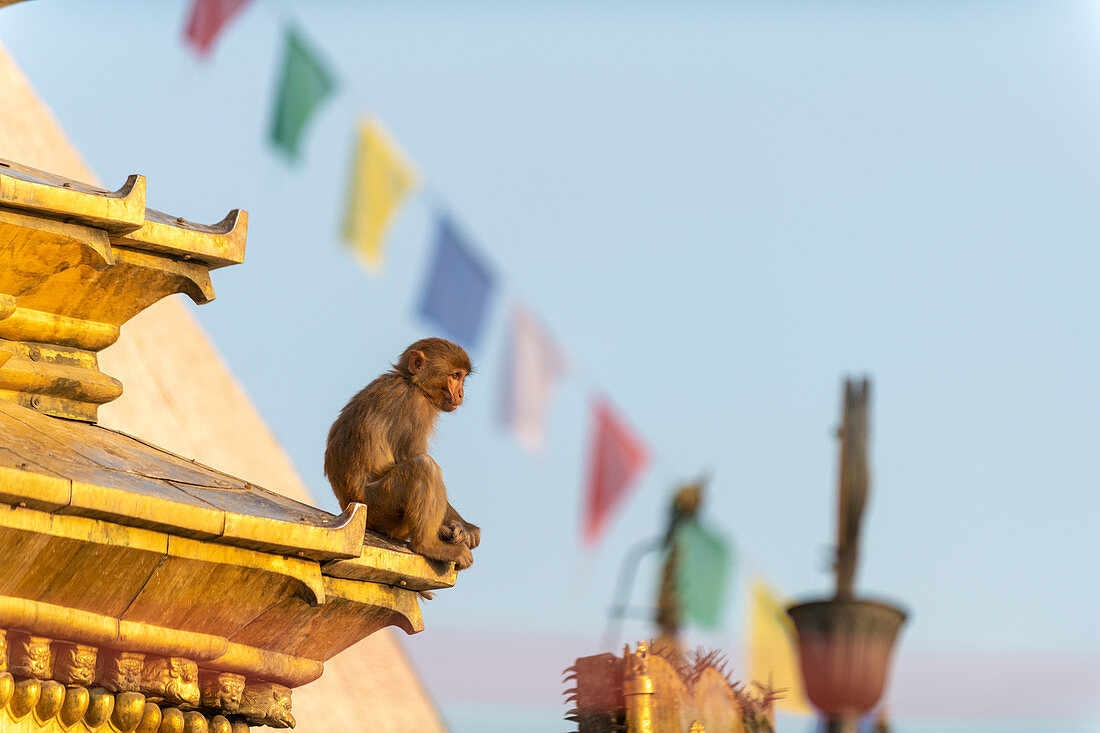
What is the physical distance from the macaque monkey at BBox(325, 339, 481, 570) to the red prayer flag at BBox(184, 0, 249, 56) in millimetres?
5012

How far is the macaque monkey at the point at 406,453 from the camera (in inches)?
236

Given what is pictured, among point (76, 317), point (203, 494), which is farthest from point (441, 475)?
point (76, 317)

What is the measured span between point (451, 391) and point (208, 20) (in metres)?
5.33

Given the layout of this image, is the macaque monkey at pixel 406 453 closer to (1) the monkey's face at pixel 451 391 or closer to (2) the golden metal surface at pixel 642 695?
(1) the monkey's face at pixel 451 391

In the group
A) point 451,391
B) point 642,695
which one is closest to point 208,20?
point 451,391

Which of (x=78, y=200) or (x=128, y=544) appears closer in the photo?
(x=128, y=544)

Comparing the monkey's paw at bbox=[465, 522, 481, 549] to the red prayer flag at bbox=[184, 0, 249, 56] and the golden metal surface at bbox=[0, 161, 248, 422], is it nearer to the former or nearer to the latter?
the golden metal surface at bbox=[0, 161, 248, 422]

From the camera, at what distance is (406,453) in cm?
658

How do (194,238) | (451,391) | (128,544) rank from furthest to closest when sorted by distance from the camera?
(451,391) → (194,238) → (128,544)

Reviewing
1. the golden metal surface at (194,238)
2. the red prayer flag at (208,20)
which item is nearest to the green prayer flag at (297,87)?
the red prayer flag at (208,20)

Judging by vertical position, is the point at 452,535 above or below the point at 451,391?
below

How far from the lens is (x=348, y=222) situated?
35.6 ft

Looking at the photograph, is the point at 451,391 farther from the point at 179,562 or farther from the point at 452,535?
the point at 179,562

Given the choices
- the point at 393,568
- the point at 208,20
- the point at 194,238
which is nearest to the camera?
the point at 393,568
